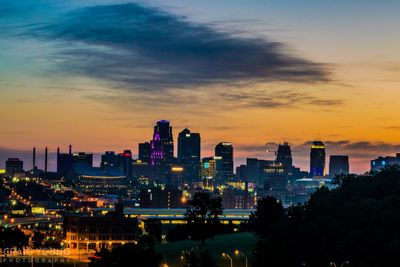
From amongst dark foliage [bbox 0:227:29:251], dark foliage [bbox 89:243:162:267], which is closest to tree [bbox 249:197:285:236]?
dark foliage [bbox 89:243:162:267]

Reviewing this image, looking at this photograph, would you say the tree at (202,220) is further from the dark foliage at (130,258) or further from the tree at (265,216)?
the dark foliage at (130,258)

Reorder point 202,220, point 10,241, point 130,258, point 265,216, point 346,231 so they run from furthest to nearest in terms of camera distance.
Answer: point 10,241, point 265,216, point 202,220, point 130,258, point 346,231

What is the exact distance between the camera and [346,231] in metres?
101

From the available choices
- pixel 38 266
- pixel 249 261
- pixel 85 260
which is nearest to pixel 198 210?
pixel 85 260

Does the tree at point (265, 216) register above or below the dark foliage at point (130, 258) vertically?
above

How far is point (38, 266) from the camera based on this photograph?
15075cm

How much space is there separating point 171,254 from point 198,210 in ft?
95.9

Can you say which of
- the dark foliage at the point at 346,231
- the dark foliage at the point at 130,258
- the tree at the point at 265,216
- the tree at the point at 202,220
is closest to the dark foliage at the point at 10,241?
the tree at the point at 202,220

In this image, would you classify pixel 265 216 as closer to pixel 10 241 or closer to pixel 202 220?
pixel 202 220

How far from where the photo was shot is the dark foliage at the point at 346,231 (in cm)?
9462

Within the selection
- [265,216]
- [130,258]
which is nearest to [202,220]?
[265,216]

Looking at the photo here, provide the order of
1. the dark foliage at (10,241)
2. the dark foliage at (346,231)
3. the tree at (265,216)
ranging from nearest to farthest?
1. the dark foliage at (346,231)
2. the tree at (265,216)
3. the dark foliage at (10,241)

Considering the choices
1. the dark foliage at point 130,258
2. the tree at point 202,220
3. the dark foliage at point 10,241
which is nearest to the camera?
the dark foliage at point 130,258

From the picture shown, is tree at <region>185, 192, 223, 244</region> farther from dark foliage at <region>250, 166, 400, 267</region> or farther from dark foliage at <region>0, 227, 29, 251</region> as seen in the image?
dark foliage at <region>0, 227, 29, 251</region>
